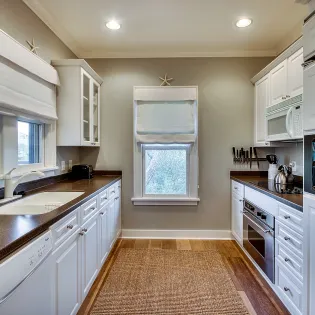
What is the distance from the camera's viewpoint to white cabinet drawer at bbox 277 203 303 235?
5.83 ft

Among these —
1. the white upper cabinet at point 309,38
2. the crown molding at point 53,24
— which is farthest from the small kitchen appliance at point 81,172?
the white upper cabinet at point 309,38

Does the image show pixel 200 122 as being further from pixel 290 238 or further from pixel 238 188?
pixel 290 238

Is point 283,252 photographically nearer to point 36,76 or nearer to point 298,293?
point 298,293

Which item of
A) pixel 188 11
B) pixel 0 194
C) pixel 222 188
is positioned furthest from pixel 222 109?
pixel 0 194

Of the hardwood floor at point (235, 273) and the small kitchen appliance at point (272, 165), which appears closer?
the hardwood floor at point (235, 273)

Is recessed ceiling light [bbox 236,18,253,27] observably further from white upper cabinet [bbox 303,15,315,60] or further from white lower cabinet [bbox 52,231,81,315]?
white lower cabinet [bbox 52,231,81,315]

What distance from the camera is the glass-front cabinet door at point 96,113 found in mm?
3377

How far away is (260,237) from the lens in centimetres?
250

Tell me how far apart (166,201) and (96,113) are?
1.61 metres

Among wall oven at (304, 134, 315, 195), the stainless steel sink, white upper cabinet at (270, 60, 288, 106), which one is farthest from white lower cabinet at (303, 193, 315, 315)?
the stainless steel sink

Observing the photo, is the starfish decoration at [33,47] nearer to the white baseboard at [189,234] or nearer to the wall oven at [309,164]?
the wall oven at [309,164]

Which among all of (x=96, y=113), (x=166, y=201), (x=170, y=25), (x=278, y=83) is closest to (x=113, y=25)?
(x=170, y=25)

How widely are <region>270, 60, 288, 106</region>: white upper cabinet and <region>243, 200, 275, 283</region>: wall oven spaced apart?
4.03ft

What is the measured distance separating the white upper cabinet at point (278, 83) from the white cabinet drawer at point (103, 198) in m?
2.15
